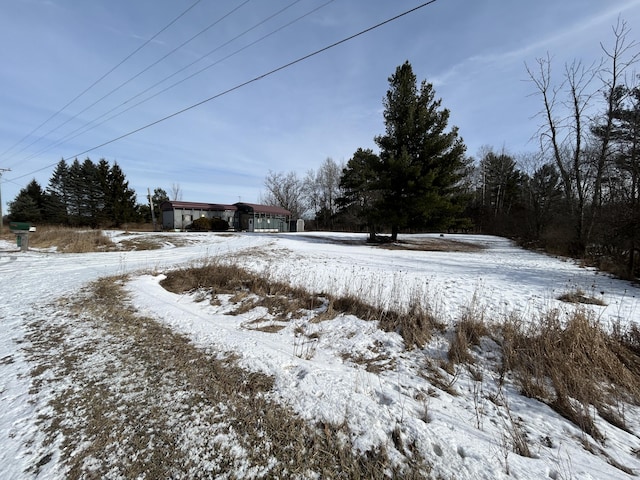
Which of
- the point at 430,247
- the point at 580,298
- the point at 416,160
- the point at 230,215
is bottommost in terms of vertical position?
the point at 430,247

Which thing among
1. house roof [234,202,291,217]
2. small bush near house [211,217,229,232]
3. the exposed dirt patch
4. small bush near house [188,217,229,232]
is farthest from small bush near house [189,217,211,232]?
the exposed dirt patch

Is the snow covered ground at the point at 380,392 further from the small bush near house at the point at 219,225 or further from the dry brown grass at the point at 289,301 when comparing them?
the small bush near house at the point at 219,225

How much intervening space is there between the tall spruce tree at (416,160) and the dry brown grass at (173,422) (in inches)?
644

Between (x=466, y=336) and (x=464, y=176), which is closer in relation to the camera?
(x=466, y=336)

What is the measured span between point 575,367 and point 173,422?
442cm

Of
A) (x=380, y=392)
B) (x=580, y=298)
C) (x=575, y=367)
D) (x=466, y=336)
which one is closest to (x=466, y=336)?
(x=466, y=336)

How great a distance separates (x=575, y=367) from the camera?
3.09 meters

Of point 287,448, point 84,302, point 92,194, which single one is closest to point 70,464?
point 287,448

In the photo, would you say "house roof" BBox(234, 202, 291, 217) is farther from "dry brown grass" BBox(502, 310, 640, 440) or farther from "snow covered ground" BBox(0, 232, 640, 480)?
"dry brown grass" BBox(502, 310, 640, 440)

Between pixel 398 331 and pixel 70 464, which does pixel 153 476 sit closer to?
pixel 70 464

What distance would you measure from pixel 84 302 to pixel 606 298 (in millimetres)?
11675

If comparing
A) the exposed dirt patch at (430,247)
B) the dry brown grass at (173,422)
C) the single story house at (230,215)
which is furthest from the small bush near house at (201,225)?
the dry brown grass at (173,422)

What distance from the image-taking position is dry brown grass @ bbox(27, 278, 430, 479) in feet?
5.72

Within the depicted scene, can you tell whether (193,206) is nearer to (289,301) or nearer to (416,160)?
(416,160)
